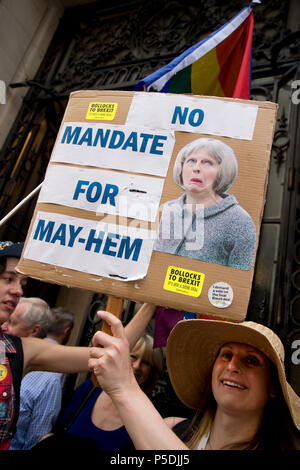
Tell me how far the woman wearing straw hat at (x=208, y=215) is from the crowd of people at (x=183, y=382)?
1.13 feet

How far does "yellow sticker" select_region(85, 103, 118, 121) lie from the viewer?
1.56m

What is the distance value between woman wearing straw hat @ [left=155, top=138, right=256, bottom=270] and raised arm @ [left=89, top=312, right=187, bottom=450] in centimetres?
37

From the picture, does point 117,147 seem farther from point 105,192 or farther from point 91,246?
point 91,246

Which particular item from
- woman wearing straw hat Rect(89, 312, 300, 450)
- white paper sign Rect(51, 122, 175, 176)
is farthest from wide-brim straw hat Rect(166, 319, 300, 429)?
white paper sign Rect(51, 122, 175, 176)

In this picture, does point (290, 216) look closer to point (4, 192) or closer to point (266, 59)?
point (266, 59)

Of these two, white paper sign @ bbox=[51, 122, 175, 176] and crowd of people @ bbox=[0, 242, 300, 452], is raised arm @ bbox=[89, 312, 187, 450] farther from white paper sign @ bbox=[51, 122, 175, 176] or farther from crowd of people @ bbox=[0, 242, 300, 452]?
white paper sign @ bbox=[51, 122, 175, 176]

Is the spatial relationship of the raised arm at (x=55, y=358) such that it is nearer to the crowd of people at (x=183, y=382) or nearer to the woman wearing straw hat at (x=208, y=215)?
the crowd of people at (x=183, y=382)

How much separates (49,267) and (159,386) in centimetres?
223

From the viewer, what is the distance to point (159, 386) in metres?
3.19

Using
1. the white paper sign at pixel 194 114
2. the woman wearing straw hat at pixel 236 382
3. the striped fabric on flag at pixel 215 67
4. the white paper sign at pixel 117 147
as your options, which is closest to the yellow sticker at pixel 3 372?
the woman wearing straw hat at pixel 236 382

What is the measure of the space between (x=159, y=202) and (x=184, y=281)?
1.05 ft

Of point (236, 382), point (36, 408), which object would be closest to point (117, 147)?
point (236, 382)

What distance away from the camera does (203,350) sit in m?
1.66

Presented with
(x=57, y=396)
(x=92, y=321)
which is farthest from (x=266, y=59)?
(x=57, y=396)
